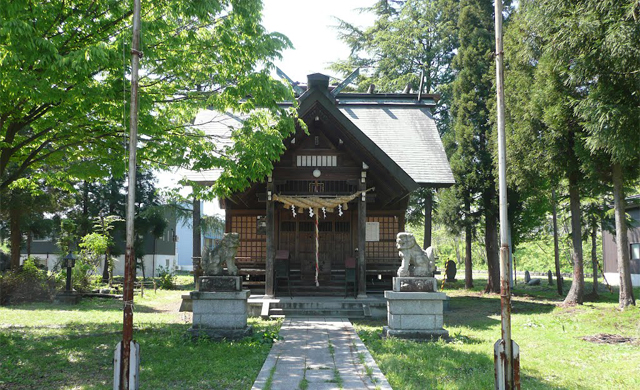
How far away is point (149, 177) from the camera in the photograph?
27812 millimetres

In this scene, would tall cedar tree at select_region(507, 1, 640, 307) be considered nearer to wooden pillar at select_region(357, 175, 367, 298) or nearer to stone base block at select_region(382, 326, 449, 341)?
wooden pillar at select_region(357, 175, 367, 298)

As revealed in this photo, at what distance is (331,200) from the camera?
14812 mm

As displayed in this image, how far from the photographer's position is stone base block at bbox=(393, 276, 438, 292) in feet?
33.0

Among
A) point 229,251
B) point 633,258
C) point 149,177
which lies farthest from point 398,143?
point 633,258

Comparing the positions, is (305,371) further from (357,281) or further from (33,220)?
(33,220)

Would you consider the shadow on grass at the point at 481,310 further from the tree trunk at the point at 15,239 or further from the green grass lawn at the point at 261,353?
the tree trunk at the point at 15,239

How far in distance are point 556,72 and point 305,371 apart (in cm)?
1233

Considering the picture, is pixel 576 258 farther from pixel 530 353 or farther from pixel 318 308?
pixel 318 308

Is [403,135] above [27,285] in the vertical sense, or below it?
above

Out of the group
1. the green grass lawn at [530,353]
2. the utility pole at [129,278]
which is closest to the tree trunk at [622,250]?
the green grass lawn at [530,353]

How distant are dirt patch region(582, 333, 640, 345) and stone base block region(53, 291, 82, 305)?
15286 mm

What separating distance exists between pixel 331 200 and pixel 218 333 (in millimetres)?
6248

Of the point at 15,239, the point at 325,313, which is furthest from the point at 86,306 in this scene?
the point at 325,313

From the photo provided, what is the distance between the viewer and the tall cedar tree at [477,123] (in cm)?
2111
